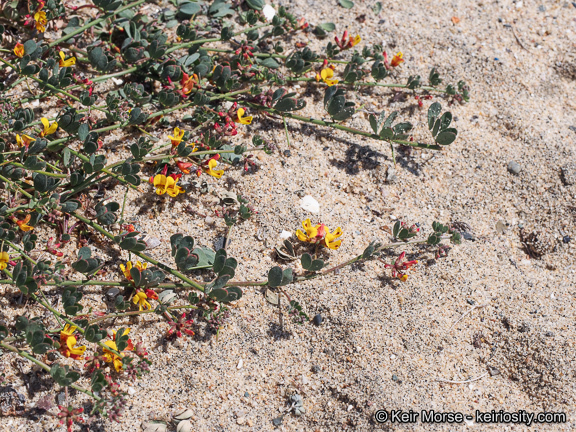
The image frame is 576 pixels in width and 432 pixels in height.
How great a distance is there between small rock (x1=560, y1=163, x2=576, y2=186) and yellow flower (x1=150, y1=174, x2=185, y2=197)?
83.0 inches

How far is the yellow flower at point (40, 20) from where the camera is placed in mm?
2574

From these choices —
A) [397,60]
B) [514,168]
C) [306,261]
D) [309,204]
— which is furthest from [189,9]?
[514,168]

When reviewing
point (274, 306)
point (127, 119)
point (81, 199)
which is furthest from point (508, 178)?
point (81, 199)

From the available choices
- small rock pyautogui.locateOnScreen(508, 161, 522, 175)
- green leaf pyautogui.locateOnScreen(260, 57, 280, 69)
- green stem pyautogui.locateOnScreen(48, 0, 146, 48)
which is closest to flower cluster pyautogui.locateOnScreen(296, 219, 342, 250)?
green leaf pyautogui.locateOnScreen(260, 57, 280, 69)

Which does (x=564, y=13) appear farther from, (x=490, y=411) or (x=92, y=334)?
(x=92, y=334)

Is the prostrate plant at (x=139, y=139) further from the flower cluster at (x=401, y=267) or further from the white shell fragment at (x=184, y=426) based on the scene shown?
the white shell fragment at (x=184, y=426)

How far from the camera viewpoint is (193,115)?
2646 mm

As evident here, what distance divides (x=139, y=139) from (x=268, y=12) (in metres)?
1.26

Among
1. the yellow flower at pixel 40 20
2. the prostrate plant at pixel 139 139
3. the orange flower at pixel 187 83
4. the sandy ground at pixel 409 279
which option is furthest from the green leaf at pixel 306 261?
the yellow flower at pixel 40 20

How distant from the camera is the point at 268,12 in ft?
10.2

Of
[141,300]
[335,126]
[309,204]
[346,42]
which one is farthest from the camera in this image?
[346,42]

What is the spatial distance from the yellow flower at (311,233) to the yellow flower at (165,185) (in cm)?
60

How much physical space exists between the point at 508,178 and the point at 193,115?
5.80 ft

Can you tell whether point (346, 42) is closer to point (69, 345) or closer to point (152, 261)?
point (152, 261)
